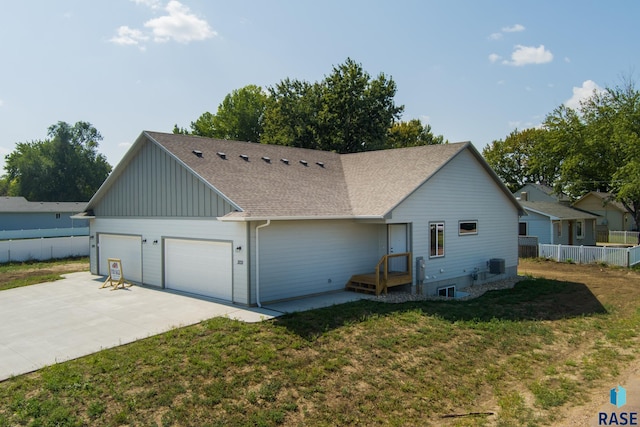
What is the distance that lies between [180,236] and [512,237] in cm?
1411

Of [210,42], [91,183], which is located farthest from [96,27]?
[91,183]

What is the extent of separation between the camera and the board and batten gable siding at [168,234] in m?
11.5

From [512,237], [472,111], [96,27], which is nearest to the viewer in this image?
[96,27]

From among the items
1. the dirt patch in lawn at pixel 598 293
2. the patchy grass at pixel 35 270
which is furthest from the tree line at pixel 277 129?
the patchy grass at pixel 35 270

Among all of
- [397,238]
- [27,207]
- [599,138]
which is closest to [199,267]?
[397,238]

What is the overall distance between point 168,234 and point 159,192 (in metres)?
1.49

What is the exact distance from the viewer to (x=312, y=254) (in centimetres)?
1284

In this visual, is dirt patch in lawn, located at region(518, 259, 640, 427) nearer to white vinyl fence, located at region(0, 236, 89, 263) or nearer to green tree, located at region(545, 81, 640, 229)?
green tree, located at region(545, 81, 640, 229)

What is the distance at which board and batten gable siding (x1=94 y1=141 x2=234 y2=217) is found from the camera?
12.6 m

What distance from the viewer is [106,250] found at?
17078 millimetres

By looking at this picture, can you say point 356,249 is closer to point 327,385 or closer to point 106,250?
point 327,385

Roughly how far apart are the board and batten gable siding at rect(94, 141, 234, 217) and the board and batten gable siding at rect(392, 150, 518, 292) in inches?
233

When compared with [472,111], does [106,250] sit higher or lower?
lower

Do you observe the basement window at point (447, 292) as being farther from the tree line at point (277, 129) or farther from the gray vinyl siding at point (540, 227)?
the tree line at point (277, 129)
